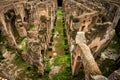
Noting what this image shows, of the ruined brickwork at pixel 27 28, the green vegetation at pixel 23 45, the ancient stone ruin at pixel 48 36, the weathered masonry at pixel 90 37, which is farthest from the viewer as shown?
the green vegetation at pixel 23 45

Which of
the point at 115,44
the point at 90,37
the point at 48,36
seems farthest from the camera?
the point at 48,36

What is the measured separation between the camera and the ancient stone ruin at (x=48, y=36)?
1006 cm

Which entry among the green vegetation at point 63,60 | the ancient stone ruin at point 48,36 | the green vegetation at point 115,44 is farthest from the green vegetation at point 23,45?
the green vegetation at point 115,44

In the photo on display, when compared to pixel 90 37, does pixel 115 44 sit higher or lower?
lower

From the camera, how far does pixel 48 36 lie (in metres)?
16.6

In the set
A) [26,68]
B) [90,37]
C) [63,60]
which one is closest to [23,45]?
[26,68]

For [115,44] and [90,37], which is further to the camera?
[115,44]

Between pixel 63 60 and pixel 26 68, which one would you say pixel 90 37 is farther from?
pixel 26 68

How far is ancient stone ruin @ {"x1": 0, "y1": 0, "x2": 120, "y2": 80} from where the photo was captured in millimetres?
10056

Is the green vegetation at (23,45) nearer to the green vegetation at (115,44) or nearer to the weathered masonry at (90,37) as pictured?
the weathered masonry at (90,37)

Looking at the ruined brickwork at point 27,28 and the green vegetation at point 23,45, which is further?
the green vegetation at point 23,45

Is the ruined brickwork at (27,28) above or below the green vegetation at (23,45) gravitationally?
above

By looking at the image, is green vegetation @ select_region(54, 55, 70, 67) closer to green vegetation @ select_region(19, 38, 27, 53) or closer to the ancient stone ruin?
the ancient stone ruin

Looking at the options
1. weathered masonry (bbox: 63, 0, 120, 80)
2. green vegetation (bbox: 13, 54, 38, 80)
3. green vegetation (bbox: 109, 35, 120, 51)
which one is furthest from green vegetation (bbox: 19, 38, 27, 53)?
green vegetation (bbox: 109, 35, 120, 51)
